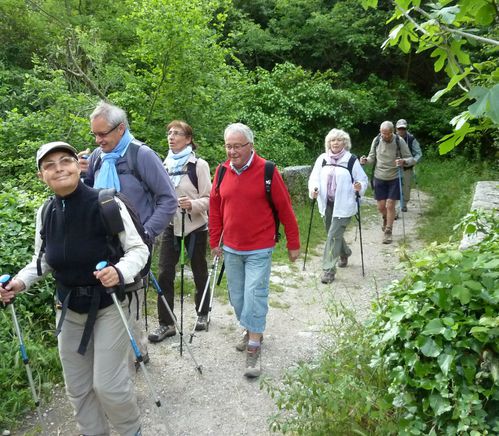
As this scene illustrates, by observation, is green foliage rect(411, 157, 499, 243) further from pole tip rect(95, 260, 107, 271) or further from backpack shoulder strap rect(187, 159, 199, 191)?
pole tip rect(95, 260, 107, 271)

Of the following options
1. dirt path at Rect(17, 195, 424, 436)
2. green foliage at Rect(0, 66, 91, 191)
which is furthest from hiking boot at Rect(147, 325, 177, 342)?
green foliage at Rect(0, 66, 91, 191)

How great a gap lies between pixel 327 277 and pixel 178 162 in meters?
3.06

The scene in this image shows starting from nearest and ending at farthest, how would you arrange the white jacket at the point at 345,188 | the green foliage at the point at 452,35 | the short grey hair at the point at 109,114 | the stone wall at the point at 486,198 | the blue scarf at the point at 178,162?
the green foliage at the point at 452,35
the short grey hair at the point at 109,114
the blue scarf at the point at 178,162
the stone wall at the point at 486,198
the white jacket at the point at 345,188

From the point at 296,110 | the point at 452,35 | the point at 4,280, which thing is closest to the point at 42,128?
the point at 4,280

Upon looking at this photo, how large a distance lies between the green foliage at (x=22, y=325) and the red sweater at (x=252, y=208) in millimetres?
1982

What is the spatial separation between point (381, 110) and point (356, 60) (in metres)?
3.09

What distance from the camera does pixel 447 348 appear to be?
240cm

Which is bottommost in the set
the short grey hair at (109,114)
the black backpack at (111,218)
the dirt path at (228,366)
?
the dirt path at (228,366)

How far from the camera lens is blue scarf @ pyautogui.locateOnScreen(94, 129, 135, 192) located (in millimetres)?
3689

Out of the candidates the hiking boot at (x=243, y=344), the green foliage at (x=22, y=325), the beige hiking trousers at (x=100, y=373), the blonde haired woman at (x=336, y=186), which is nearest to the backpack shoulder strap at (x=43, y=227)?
the beige hiking trousers at (x=100, y=373)

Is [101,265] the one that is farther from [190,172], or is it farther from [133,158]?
[190,172]

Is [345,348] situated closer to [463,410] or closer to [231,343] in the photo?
[463,410]

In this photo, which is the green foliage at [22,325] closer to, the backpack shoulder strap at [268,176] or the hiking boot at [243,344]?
the hiking boot at [243,344]

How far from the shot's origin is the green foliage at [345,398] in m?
2.82
